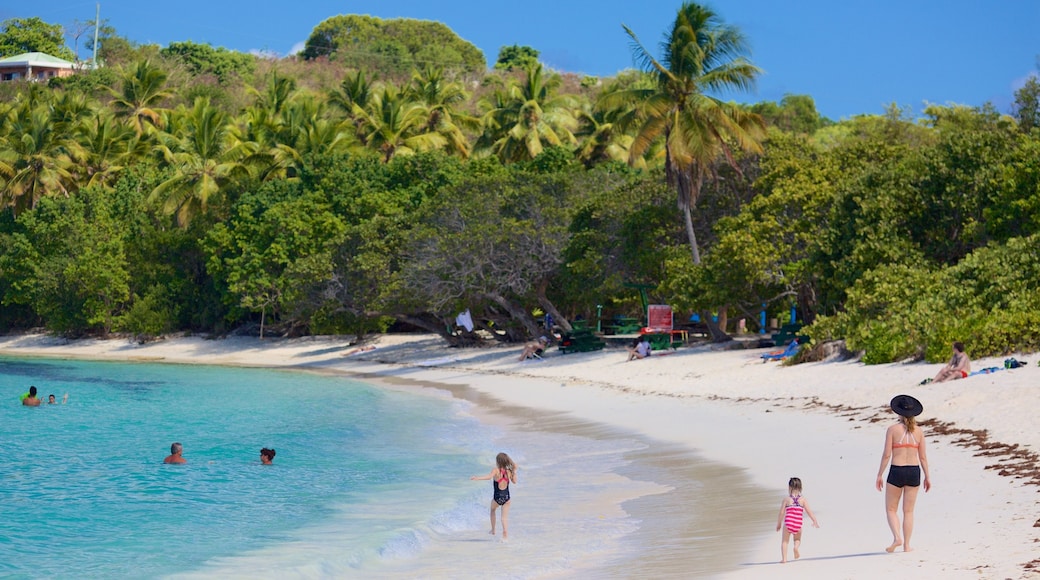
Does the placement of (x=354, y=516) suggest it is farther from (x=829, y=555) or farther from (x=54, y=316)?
(x=54, y=316)

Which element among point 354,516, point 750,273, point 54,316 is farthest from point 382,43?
point 354,516

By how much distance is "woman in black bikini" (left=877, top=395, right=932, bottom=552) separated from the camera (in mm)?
8828

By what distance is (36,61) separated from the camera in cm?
9756

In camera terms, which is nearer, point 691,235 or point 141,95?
point 691,235

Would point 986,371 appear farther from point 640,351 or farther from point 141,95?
point 141,95

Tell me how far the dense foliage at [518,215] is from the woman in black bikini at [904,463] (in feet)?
40.8

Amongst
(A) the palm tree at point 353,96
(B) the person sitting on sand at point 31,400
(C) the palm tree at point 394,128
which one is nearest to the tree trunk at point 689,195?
(B) the person sitting on sand at point 31,400

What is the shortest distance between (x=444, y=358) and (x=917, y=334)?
21078 mm

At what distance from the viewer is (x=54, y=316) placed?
177ft

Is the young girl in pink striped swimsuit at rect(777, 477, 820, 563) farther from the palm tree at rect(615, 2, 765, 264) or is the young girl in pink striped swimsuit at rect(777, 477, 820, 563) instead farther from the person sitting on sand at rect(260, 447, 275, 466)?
the palm tree at rect(615, 2, 765, 264)

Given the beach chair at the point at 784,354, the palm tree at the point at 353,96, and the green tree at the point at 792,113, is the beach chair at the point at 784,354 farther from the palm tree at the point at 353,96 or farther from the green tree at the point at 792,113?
the green tree at the point at 792,113

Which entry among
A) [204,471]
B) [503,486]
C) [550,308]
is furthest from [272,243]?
[503,486]

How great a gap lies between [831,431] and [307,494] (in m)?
7.49

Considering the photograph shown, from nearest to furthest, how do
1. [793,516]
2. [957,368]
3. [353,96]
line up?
[793,516]
[957,368]
[353,96]
